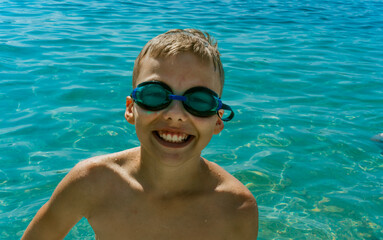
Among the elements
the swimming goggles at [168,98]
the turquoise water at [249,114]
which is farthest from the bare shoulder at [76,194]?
the turquoise water at [249,114]

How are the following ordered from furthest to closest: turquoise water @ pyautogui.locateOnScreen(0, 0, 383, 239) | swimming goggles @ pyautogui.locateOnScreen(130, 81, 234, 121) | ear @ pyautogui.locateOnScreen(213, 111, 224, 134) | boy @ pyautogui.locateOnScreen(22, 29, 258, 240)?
1. turquoise water @ pyautogui.locateOnScreen(0, 0, 383, 239)
2. ear @ pyautogui.locateOnScreen(213, 111, 224, 134)
3. boy @ pyautogui.locateOnScreen(22, 29, 258, 240)
4. swimming goggles @ pyautogui.locateOnScreen(130, 81, 234, 121)

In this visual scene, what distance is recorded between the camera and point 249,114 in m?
6.18

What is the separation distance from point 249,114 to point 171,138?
12.2 feet

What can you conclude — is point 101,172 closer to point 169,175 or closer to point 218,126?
point 169,175

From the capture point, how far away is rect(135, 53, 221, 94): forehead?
2.54m

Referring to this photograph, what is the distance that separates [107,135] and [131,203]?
2.74 meters

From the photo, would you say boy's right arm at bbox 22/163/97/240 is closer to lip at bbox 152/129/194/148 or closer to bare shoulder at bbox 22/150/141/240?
bare shoulder at bbox 22/150/141/240

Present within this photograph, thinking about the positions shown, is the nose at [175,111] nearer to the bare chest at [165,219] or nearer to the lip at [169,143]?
the lip at [169,143]

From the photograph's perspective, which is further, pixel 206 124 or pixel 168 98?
pixel 206 124

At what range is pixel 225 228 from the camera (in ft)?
9.37

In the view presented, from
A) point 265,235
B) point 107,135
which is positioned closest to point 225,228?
point 265,235

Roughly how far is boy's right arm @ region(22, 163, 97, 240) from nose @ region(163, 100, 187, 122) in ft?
2.26

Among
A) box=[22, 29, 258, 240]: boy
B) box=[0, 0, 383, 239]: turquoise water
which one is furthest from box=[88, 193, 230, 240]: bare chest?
box=[0, 0, 383, 239]: turquoise water

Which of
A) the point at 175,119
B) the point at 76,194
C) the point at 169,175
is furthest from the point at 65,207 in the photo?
the point at 175,119
